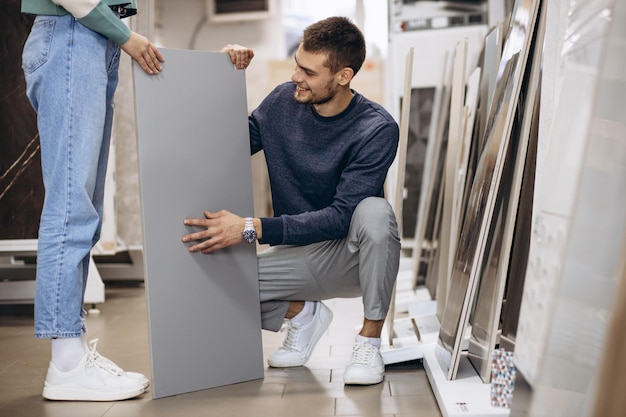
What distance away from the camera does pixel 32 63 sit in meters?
1.75

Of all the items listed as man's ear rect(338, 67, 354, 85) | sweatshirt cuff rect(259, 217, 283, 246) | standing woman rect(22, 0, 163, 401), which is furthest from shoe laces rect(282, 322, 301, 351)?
man's ear rect(338, 67, 354, 85)

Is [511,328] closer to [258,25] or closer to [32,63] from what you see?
[32,63]

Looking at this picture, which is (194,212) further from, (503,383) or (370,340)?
(503,383)

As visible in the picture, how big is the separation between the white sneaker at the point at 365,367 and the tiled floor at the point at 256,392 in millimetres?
20

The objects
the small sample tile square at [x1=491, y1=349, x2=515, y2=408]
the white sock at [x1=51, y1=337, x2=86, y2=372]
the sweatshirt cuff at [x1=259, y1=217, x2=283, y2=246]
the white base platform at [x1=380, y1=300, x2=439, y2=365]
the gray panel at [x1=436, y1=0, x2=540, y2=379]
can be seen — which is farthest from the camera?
the white base platform at [x1=380, y1=300, x2=439, y2=365]

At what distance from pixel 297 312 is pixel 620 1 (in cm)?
136

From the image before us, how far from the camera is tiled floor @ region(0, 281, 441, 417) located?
1685 millimetres

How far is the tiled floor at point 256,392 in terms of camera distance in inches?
66.3

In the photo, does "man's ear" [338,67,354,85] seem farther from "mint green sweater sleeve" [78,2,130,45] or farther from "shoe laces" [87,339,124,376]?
"shoe laces" [87,339,124,376]

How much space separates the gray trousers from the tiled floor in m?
0.19

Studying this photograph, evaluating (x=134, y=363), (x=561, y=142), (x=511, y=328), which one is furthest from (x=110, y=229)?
(x=561, y=142)

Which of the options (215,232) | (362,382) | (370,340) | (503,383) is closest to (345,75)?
(215,232)

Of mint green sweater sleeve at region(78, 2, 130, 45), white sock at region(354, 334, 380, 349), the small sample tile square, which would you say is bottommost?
white sock at region(354, 334, 380, 349)

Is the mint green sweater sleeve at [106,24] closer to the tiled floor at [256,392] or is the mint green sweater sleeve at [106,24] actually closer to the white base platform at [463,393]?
the tiled floor at [256,392]
